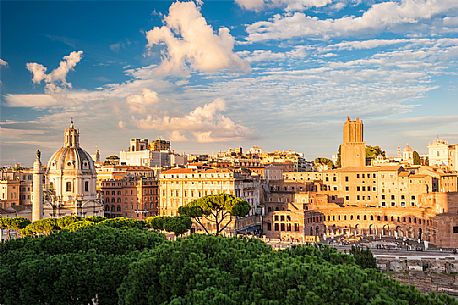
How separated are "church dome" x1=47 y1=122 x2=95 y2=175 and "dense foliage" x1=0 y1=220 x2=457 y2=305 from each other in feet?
151

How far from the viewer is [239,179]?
2822 inches

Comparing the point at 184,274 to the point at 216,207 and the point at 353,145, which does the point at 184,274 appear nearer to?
the point at 216,207

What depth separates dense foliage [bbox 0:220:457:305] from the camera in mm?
14922

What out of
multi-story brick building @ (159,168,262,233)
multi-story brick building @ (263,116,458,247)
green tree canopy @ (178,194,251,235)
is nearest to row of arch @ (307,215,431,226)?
multi-story brick building @ (263,116,458,247)

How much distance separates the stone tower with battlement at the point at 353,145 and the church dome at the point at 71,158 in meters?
41.3

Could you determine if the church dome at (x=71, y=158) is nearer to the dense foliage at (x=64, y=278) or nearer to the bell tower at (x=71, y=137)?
the bell tower at (x=71, y=137)

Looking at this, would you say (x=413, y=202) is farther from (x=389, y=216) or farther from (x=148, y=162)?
(x=148, y=162)

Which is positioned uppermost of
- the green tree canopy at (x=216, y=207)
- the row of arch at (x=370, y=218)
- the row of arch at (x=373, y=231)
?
the green tree canopy at (x=216, y=207)

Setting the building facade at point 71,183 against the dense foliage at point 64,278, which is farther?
the building facade at point 71,183

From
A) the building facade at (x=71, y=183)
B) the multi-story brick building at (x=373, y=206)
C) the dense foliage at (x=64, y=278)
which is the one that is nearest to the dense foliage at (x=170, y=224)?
the multi-story brick building at (x=373, y=206)

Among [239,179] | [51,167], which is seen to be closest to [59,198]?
[51,167]

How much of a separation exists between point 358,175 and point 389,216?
10605mm

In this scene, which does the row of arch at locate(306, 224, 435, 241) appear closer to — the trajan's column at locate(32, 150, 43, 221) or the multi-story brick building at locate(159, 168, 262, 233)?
the multi-story brick building at locate(159, 168, 262, 233)

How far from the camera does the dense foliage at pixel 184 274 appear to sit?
14.9 m
